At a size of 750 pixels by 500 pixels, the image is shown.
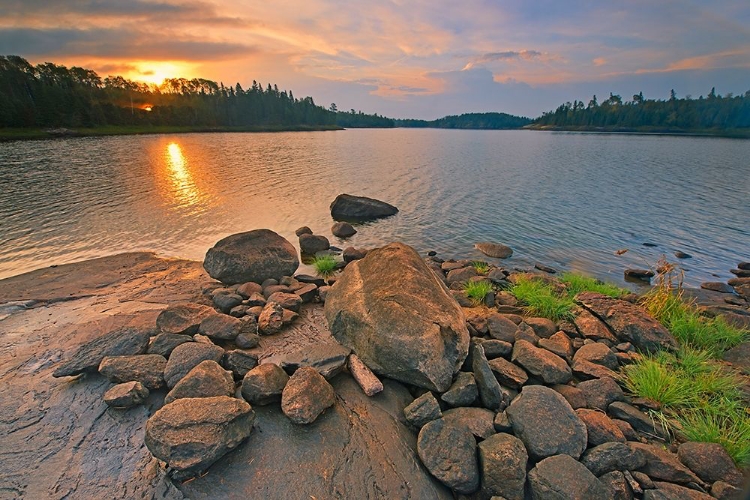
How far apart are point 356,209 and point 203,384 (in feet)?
60.1

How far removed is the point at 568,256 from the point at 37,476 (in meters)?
18.7

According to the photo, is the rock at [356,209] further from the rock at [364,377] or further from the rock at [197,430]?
the rock at [197,430]

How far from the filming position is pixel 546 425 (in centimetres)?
490

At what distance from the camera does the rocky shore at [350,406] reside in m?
4.37

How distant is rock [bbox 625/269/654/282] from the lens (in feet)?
48.2

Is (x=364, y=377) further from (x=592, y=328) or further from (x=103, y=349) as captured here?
(x=592, y=328)

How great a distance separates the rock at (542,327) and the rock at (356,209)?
50.8 feet

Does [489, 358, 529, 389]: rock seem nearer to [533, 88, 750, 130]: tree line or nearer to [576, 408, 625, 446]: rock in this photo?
[576, 408, 625, 446]: rock

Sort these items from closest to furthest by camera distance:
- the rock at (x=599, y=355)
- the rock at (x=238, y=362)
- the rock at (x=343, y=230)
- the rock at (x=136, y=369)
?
the rock at (x=136, y=369) → the rock at (x=238, y=362) → the rock at (x=599, y=355) → the rock at (x=343, y=230)

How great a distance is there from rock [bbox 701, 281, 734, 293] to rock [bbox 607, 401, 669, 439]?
481 inches

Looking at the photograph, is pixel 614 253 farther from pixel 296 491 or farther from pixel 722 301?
pixel 296 491

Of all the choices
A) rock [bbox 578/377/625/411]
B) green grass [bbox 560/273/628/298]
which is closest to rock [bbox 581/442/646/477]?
rock [bbox 578/377/625/411]

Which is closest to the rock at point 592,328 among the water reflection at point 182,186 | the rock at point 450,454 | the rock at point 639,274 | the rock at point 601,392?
the rock at point 601,392

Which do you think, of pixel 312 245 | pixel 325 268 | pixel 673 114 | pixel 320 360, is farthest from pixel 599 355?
pixel 673 114
